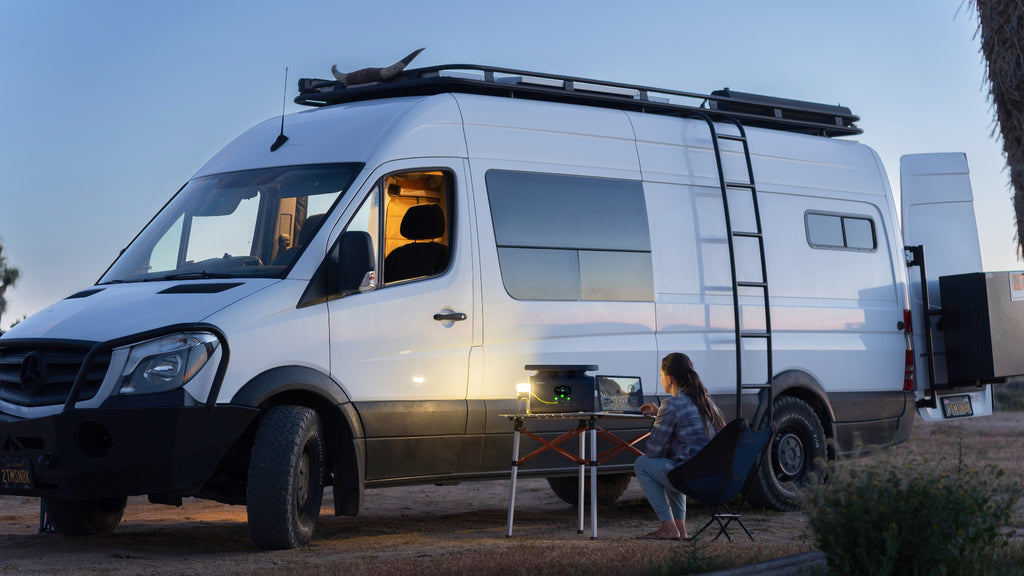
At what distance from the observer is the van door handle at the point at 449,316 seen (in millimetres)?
8617

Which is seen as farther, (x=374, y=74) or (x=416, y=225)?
(x=374, y=74)

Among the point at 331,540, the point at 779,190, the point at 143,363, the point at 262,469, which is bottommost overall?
the point at 331,540

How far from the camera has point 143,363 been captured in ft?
24.5

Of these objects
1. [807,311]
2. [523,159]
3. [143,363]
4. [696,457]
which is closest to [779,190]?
[807,311]

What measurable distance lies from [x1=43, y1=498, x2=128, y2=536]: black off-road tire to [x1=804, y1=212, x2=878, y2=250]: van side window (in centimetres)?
618

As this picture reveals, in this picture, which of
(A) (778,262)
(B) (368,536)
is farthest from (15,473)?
(A) (778,262)

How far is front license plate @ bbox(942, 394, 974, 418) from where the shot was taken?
12031 millimetres

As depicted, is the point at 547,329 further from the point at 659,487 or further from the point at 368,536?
the point at 368,536

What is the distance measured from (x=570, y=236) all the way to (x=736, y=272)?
5.36 feet

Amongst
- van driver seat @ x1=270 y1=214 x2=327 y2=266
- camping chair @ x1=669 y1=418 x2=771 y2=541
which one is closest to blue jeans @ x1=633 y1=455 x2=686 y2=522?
camping chair @ x1=669 y1=418 x2=771 y2=541

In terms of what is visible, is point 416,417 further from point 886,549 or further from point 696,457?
point 886,549

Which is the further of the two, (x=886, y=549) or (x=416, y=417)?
(x=416, y=417)

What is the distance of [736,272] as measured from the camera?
1041 cm

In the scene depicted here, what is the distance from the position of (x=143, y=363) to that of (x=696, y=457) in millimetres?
3478
